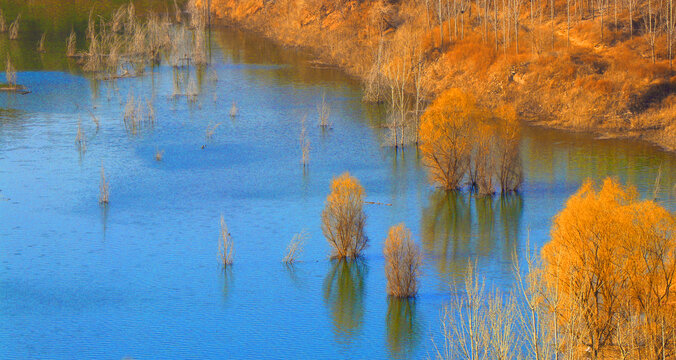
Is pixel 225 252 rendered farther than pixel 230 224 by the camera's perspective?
No

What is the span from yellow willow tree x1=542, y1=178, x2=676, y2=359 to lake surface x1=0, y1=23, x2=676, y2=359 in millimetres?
4858

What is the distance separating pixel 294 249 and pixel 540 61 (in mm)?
26476

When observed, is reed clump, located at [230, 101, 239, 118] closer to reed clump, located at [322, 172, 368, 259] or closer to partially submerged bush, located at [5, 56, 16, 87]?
partially submerged bush, located at [5, 56, 16, 87]

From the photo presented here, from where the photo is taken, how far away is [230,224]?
32844 millimetres

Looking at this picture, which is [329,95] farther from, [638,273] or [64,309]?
[638,273]

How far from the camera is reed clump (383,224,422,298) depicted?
83.9 ft

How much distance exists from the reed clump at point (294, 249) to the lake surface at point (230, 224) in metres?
0.24

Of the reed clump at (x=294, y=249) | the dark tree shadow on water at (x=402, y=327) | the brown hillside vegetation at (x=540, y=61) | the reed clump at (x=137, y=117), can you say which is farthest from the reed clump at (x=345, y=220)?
the reed clump at (x=137, y=117)

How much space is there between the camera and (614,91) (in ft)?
153

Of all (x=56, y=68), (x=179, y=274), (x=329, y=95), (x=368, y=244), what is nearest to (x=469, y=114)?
(x=368, y=244)

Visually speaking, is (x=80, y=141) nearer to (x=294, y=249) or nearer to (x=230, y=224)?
(x=230, y=224)

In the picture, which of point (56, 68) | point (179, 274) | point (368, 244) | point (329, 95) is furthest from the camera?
point (56, 68)

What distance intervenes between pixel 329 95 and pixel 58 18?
40.5m

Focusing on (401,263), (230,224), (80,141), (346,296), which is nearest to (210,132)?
(80,141)
